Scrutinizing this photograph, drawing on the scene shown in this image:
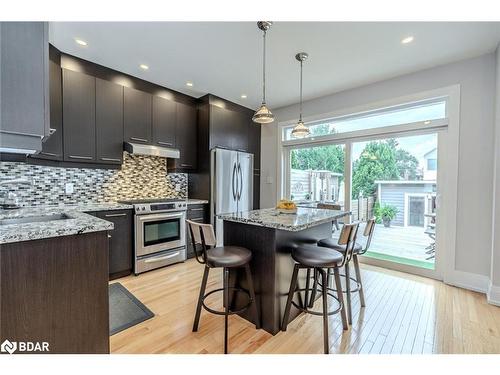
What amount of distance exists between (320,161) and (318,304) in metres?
2.44

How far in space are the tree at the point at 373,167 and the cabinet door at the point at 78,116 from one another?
378 centimetres

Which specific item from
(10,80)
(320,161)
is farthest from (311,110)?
(10,80)

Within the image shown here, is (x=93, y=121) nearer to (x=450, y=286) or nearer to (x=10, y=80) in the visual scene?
(x=10, y=80)

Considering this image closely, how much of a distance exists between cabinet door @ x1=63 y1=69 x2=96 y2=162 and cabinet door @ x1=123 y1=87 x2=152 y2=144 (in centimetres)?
40

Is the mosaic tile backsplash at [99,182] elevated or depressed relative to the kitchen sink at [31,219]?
elevated

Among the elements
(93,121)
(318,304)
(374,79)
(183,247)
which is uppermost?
(374,79)

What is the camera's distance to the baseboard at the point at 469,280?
2.62 metres

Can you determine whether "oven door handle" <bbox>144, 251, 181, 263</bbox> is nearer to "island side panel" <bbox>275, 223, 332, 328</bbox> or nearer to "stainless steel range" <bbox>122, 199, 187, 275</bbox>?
"stainless steel range" <bbox>122, 199, 187, 275</bbox>

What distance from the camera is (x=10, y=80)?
1.11m

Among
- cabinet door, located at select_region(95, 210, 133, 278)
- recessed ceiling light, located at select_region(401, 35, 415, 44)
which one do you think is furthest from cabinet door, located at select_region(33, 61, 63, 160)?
recessed ceiling light, located at select_region(401, 35, 415, 44)

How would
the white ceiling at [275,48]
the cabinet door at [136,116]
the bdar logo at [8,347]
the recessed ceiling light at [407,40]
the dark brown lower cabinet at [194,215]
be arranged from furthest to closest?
the dark brown lower cabinet at [194,215]
the cabinet door at [136,116]
the recessed ceiling light at [407,40]
the white ceiling at [275,48]
the bdar logo at [8,347]

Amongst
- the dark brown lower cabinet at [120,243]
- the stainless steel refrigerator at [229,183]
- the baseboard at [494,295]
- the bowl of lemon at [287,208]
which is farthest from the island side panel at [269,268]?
the baseboard at [494,295]

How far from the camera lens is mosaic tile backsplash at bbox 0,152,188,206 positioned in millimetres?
2686

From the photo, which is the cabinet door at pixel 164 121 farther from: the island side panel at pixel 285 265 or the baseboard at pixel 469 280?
the baseboard at pixel 469 280
